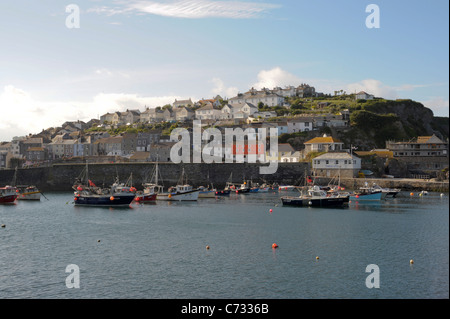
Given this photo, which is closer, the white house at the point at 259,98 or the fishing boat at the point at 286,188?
the fishing boat at the point at 286,188

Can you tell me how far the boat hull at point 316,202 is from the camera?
152 feet

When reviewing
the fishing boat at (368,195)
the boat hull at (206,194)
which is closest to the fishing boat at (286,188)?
the boat hull at (206,194)

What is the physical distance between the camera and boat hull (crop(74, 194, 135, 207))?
4909cm

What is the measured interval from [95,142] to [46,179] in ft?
89.2

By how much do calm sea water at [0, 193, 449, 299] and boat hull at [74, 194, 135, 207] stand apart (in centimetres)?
672

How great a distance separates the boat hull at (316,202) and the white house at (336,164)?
77.2 feet

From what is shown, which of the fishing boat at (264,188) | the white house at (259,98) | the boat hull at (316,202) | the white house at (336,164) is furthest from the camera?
the white house at (259,98)

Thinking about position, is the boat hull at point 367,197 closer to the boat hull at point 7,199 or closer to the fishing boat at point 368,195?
the fishing boat at point 368,195

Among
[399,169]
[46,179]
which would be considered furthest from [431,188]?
[46,179]

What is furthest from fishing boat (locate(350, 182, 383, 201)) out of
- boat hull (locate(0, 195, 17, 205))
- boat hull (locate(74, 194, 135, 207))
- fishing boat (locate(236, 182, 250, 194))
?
boat hull (locate(0, 195, 17, 205))

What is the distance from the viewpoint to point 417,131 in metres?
97.8

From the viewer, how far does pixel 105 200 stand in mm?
49688
